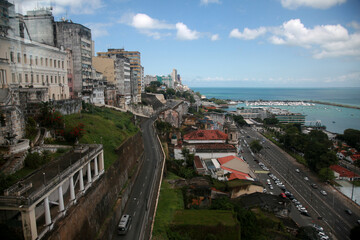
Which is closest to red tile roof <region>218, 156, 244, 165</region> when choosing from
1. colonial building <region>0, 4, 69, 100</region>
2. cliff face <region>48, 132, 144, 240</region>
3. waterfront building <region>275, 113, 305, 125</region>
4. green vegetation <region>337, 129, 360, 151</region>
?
cliff face <region>48, 132, 144, 240</region>

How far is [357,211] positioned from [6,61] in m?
41.8

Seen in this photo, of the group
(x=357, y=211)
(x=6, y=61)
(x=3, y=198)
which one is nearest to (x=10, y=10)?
(x=6, y=61)

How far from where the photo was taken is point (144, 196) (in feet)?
74.4

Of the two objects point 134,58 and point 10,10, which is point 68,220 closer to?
point 10,10

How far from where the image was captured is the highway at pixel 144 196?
1809 centimetres

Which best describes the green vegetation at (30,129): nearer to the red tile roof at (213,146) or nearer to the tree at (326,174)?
the red tile roof at (213,146)

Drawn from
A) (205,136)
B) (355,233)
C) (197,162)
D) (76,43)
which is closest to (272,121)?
(205,136)

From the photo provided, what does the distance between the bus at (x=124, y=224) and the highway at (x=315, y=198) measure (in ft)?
69.5

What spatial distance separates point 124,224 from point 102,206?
206cm

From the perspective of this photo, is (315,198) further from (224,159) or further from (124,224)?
(124,224)

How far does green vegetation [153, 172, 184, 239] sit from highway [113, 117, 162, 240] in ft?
2.58

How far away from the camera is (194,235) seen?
66.4 ft

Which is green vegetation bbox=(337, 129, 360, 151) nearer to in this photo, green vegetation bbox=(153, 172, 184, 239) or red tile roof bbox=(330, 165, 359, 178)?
red tile roof bbox=(330, 165, 359, 178)

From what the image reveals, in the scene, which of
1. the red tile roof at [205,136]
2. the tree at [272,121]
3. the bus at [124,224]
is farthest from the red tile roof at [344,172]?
the tree at [272,121]
